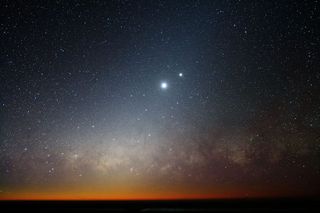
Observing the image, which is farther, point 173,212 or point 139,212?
point 173,212

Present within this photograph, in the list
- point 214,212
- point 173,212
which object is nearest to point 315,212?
point 214,212

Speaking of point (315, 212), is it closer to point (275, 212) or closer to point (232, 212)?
point (275, 212)

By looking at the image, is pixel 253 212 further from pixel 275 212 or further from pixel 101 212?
→ pixel 101 212

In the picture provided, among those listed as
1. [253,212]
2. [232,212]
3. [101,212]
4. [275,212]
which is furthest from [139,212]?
[275,212]

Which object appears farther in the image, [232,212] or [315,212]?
[232,212]

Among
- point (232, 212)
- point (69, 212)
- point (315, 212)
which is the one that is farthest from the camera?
point (69, 212)

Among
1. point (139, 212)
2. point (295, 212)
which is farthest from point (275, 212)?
point (139, 212)

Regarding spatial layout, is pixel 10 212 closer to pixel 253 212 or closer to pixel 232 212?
pixel 232 212

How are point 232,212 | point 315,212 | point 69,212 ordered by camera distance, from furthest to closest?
1. point 69,212
2. point 232,212
3. point 315,212
